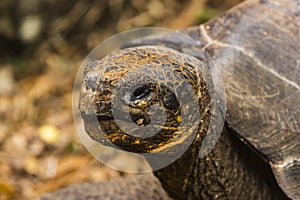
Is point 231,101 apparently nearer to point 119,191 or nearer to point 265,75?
point 265,75

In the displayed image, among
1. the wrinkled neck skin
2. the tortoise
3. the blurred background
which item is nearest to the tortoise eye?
the tortoise

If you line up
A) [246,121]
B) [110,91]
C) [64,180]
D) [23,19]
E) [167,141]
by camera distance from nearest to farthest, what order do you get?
[110,91] → [167,141] → [246,121] → [64,180] → [23,19]

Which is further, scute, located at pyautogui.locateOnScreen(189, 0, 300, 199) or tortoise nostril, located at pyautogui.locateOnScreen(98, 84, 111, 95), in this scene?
scute, located at pyautogui.locateOnScreen(189, 0, 300, 199)

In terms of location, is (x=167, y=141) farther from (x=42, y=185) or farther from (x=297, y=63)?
(x=42, y=185)

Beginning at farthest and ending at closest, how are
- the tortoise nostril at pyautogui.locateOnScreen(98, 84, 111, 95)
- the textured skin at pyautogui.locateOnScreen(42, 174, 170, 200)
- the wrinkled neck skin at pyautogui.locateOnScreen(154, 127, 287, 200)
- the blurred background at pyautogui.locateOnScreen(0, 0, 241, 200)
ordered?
the blurred background at pyautogui.locateOnScreen(0, 0, 241, 200) < the textured skin at pyautogui.locateOnScreen(42, 174, 170, 200) < the wrinkled neck skin at pyautogui.locateOnScreen(154, 127, 287, 200) < the tortoise nostril at pyautogui.locateOnScreen(98, 84, 111, 95)

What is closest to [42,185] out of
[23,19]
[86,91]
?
[23,19]

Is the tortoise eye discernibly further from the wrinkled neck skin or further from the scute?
the scute
